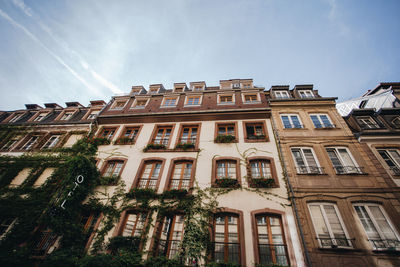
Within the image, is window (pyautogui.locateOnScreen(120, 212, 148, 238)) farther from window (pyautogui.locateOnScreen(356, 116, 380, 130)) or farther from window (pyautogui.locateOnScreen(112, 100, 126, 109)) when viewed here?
window (pyautogui.locateOnScreen(356, 116, 380, 130))

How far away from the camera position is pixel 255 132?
1299 centimetres

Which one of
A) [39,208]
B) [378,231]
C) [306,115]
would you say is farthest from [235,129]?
[39,208]

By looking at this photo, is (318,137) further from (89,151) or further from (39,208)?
(39,208)

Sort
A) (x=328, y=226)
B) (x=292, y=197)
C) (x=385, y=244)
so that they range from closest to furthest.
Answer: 1. (x=385, y=244)
2. (x=328, y=226)
3. (x=292, y=197)

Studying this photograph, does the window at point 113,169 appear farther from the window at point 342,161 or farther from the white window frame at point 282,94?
the white window frame at point 282,94

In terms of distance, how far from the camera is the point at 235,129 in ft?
43.0

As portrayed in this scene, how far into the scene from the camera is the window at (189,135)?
12.9m

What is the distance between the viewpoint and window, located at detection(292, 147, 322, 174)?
32.7 feet

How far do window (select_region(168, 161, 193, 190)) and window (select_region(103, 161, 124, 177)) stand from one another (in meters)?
3.79

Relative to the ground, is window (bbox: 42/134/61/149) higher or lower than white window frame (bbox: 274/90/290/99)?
lower

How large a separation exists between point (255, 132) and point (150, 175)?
833cm

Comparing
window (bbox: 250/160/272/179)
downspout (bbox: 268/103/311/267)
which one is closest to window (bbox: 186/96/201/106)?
downspout (bbox: 268/103/311/267)

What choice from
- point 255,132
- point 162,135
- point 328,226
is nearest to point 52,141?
point 162,135

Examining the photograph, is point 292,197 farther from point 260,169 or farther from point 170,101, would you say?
point 170,101
